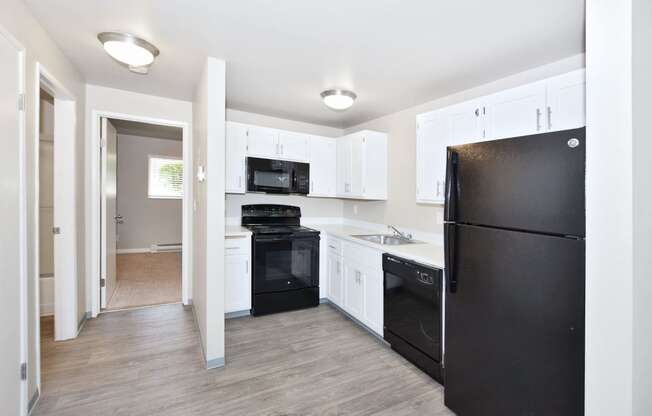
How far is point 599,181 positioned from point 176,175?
7358 mm

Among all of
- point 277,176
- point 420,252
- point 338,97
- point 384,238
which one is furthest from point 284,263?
point 338,97

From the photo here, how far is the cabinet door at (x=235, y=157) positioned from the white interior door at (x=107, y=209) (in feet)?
4.29

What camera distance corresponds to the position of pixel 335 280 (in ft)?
11.8

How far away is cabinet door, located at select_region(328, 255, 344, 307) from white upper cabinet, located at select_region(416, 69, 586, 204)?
1264 mm

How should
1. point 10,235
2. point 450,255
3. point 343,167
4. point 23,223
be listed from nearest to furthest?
1. point 10,235
2. point 23,223
3. point 450,255
4. point 343,167

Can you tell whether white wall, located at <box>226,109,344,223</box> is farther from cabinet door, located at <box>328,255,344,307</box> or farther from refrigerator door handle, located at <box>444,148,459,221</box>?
→ refrigerator door handle, located at <box>444,148,459,221</box>

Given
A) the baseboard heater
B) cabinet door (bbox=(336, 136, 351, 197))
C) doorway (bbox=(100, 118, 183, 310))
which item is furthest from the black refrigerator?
the baseboard heater

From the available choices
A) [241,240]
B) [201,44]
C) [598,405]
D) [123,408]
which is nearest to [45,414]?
[123,408]

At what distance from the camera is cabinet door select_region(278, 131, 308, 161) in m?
3.75

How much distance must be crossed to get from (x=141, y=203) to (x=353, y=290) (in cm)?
558

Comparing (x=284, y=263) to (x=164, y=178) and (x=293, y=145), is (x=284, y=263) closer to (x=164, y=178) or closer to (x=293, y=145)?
(x=293, y=145)

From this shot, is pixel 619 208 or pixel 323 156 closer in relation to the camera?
pixel 619 208

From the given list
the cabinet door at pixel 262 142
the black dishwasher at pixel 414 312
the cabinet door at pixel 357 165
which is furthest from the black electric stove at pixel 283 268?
the black dishwasher at pixel 414 312

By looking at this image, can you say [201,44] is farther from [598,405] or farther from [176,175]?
[176,175]
